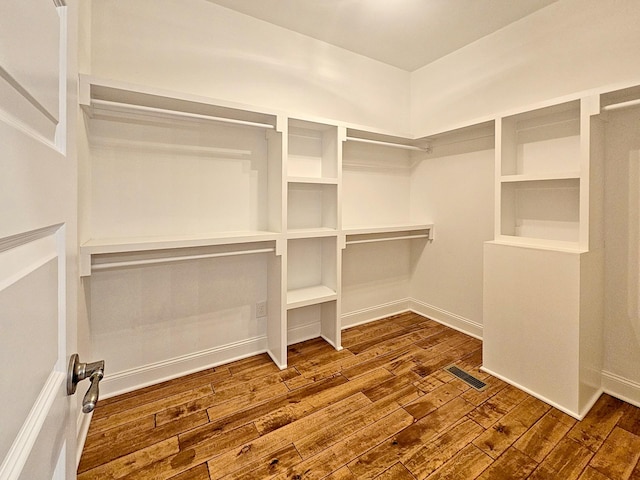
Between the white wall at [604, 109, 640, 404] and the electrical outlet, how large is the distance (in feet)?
8.30

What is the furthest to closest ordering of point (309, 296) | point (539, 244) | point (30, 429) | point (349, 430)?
point (309, 296) → point (539, 244) → point (349, 430) → point (30, 429)

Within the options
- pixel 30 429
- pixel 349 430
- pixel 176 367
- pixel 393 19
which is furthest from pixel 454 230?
pixel 30 429

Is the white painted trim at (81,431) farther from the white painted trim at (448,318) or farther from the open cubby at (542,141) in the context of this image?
the open cubby at (542,141)

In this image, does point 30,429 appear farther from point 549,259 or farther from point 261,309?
point 549,259

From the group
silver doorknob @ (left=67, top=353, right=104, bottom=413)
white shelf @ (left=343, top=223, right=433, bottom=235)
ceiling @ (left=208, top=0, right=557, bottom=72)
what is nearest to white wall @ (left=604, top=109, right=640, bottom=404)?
ceiling @ (left=208, top=0, right=557, bottom=72)

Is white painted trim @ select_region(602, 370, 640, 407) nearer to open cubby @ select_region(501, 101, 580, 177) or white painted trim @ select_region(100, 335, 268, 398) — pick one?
open cubby @ select_region(501, 101, 580, 177)

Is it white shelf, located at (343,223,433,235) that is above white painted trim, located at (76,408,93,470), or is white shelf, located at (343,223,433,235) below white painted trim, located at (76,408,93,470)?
above

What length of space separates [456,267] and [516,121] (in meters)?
1.40

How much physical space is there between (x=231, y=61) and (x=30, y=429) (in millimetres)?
2607

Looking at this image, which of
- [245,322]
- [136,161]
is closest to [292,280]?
[245,322]

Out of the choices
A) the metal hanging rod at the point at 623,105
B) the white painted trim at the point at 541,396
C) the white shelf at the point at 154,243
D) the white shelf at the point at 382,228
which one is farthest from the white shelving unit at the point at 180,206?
the metal hanging rod at the point at 623,105

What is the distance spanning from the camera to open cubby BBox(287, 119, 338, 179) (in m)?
2.59

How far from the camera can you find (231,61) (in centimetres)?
238

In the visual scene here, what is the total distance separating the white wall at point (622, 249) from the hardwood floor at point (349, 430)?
29 centimetres
